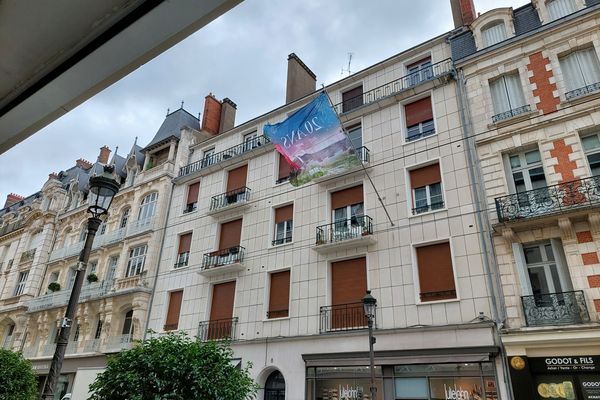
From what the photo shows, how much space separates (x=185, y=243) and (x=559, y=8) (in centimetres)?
1794

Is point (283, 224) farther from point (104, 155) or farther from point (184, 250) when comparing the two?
point (104, 155)

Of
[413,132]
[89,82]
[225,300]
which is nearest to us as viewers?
[89,82]

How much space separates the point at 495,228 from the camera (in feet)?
39.7

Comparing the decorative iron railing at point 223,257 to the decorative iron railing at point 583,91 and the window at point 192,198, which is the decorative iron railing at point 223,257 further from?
the decorative iron railing at point 583,91

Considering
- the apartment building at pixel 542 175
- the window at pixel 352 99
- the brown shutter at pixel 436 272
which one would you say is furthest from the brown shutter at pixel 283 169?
the apartment building at pixel 542 175

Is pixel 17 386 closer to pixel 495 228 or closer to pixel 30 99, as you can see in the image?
pixel 30 99

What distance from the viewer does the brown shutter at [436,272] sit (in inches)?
502

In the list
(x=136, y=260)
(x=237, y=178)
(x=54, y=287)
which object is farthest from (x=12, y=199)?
(x=237, y=178)

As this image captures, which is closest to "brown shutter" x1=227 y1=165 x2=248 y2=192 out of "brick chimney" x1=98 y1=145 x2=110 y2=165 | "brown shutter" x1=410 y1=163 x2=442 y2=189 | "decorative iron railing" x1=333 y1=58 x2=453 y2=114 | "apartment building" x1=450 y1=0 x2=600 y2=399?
"decorative iron railing" x1=333 y1=58 x2=453 y2=114

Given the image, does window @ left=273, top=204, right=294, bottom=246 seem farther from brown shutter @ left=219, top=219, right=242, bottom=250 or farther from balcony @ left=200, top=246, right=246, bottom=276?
brown shutter @ left=219, top=219, right=242, bottom=250

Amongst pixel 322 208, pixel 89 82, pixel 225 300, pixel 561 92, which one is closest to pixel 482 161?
pixel 561 92

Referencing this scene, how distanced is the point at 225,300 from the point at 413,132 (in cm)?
1023

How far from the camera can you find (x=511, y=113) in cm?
1348

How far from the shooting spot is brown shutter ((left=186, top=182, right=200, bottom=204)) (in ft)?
72.4
